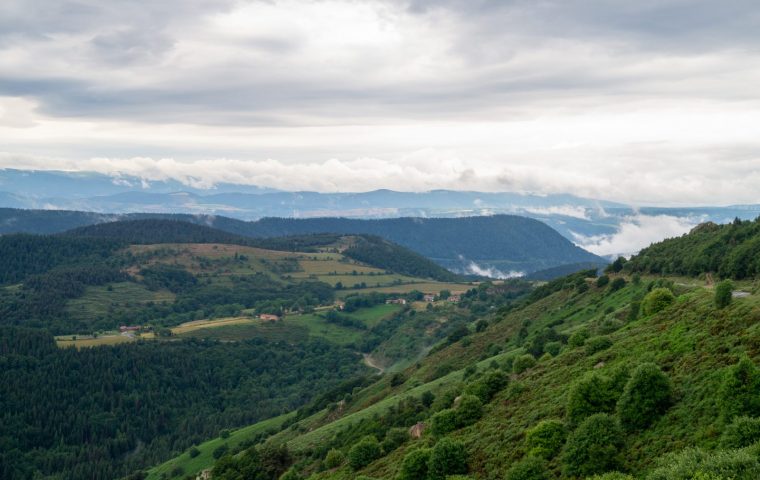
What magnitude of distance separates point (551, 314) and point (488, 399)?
64264mm

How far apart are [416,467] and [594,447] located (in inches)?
665

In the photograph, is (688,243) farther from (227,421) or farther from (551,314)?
(227,421)

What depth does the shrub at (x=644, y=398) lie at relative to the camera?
132 ft

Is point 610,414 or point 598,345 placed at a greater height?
point 598,345

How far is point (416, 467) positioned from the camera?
5078 cm

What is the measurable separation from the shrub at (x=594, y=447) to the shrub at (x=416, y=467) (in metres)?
13.9

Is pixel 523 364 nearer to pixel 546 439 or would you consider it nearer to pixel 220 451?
pixel 546 439

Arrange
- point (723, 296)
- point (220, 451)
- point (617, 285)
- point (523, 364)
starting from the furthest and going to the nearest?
point (220, 451), point (617, 285), point (523, 364), point (723, 296)

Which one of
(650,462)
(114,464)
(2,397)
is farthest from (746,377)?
(2,397)

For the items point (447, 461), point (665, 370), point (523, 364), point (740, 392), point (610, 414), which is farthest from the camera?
point (523, 364)

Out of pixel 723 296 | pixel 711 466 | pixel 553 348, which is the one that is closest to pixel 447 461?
pixel 711 466

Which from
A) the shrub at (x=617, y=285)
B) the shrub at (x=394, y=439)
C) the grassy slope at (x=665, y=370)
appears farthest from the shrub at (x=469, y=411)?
the shrub at (x=617, y=285)

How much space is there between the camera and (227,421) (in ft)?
632

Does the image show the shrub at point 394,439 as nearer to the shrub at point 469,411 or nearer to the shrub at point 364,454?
the shrub at point 364,454
